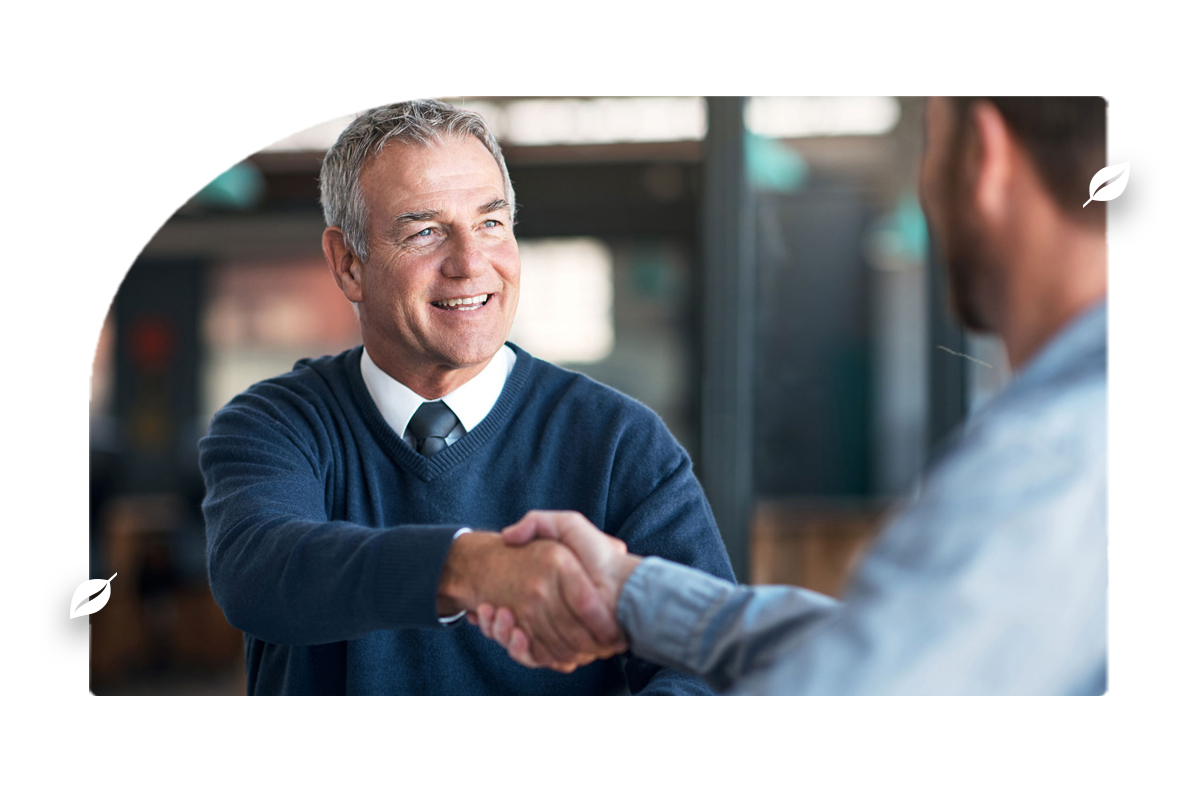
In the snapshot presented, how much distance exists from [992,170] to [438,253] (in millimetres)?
649

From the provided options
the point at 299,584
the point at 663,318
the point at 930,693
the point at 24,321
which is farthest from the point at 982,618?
the point at 24,321

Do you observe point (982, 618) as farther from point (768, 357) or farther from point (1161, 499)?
point (768, 357)

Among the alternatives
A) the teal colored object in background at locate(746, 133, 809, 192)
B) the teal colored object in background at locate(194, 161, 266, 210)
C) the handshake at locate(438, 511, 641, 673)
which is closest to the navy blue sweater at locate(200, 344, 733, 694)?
the handshake at locate(438, 511, 641, 673)

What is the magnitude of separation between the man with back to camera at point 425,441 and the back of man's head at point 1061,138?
1.80 feet

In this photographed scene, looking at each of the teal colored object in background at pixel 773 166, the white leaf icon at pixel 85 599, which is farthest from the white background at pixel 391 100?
the teal colored object in background at pixel 773 166

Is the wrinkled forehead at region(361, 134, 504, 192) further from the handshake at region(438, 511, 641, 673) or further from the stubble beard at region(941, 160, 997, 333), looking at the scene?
the stubble beard at region(941, 160, 997, 333)

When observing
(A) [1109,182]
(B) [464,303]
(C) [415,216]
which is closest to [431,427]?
(B) [464,303]

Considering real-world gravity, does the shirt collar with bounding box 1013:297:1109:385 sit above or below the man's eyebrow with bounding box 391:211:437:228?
below

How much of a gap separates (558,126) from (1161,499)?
3.11 feet

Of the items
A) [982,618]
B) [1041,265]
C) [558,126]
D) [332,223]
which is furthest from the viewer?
[558,126]

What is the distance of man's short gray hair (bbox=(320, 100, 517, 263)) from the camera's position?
1262mm

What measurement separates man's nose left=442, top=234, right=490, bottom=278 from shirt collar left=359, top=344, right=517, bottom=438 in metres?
0.12

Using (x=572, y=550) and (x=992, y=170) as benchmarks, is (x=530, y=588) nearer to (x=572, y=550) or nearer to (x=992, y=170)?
Result: (x=572, y=550)

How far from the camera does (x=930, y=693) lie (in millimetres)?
1111
